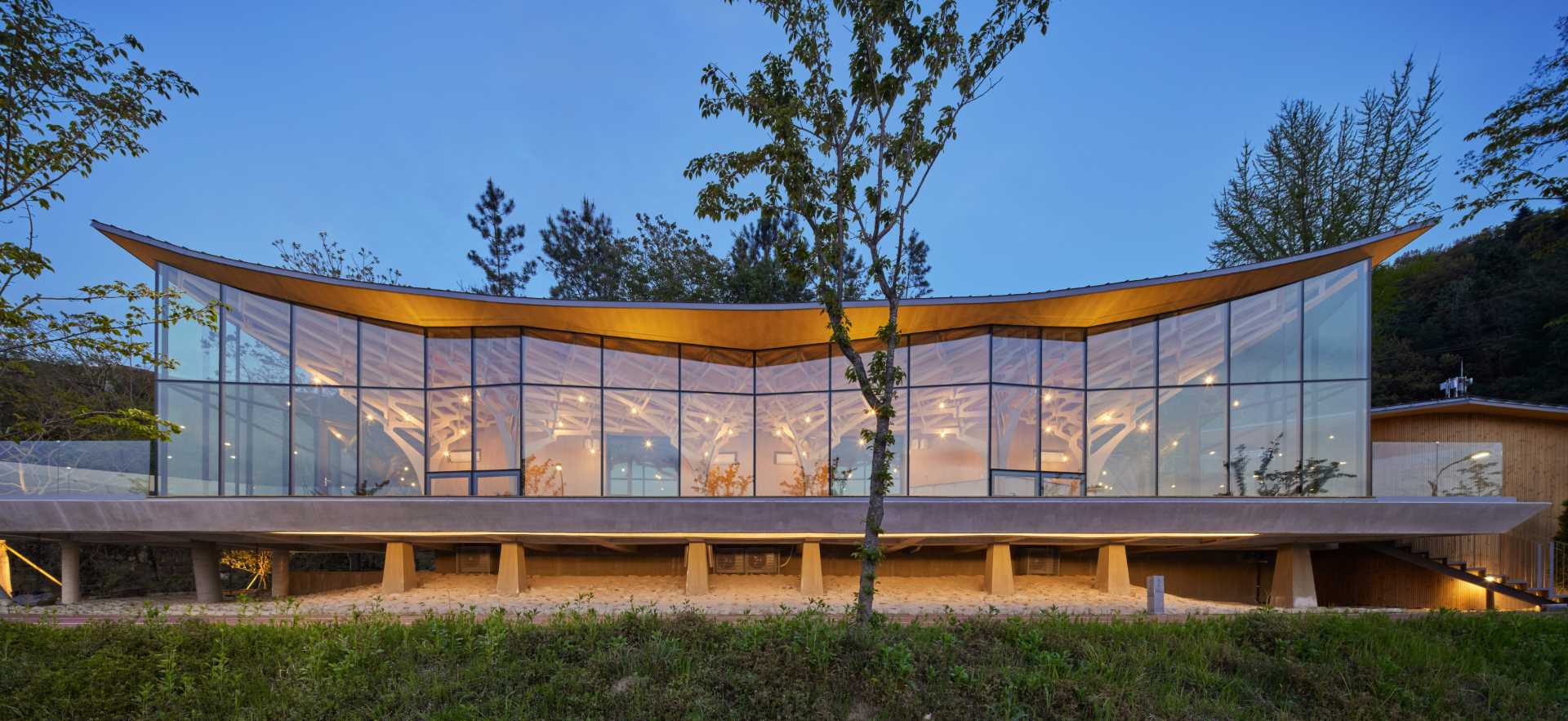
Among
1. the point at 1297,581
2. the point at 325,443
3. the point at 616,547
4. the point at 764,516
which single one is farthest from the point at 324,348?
the point at 1297,581

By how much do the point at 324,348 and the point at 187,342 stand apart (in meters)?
2.49

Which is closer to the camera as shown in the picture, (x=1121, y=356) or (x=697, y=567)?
(x=697, y=567)

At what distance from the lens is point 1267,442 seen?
47.3 feet

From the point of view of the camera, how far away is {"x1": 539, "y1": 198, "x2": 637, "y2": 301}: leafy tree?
111ft

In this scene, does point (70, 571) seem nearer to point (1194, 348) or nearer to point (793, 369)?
point (793, 369)

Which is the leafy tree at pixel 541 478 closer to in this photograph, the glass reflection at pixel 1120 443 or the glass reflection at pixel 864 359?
the glass reflection at pixel 864 359

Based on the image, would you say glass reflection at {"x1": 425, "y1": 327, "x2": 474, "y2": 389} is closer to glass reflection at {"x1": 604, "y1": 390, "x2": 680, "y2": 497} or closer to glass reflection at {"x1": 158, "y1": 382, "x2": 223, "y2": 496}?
glass reflection at {"x1": 604, "y1": 390, "x2": 680, "y2": 497}

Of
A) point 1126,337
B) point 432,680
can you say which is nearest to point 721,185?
point 432,680

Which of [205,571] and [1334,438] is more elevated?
[1334,438]

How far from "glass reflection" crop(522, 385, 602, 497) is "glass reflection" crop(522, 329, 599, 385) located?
287mm

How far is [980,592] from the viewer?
1577cm

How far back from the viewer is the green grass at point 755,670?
6355 millimetres

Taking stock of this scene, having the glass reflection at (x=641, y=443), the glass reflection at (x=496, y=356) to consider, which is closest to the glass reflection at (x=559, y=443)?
the glass reflection at (x=641, y=443)

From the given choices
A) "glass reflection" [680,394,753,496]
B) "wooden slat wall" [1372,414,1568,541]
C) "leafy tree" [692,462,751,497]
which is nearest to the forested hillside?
"wooden slat wall" [1372,414,1568,541]
